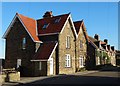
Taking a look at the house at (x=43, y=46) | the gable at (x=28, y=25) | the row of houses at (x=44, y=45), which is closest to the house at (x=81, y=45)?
the row of houses at (x=44, y=45)

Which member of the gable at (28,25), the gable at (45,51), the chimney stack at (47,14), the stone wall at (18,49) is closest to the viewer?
the gable at (45,51)

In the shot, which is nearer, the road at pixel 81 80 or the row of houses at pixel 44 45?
the road at pixel 81 80

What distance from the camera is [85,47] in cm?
4572

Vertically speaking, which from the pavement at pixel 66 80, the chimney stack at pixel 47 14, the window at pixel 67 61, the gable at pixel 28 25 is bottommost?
the pavement at pixel 66 80

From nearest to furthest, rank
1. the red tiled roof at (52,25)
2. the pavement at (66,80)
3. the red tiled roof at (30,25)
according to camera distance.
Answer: the pavement at (66,80) < the red tiled roof at (30,25) < the red tiled roof at (52,25)

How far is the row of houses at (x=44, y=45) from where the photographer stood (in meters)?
34.9

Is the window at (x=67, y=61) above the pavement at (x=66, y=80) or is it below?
above

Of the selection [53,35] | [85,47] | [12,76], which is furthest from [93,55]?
[12,76]

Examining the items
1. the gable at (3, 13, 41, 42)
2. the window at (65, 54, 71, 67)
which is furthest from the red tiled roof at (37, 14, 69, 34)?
the window at (65, 54, 71, 67)

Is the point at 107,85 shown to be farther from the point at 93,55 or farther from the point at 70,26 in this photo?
the point at 93,55

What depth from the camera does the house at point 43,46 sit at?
34.9m

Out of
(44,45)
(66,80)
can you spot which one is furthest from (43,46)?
(66,80)

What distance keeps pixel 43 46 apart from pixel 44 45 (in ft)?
0.71

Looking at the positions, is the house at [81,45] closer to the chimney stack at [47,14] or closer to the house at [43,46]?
the house at [43,46]
